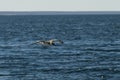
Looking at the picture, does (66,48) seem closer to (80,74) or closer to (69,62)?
(69,62)

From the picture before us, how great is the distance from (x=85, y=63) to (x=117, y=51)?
40.2 ft

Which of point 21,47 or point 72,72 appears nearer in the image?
point 72,72

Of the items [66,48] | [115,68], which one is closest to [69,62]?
[115,68]

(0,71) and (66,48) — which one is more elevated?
(0,71)

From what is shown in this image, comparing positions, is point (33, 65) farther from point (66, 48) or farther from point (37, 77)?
point (66, 48)

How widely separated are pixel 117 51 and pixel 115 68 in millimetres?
15761

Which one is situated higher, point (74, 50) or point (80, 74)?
point (80, 74)

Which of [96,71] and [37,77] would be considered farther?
[96,71]

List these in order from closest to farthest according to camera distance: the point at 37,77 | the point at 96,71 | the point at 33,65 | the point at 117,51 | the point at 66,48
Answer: the point at 37,77 < the point at 96,71 < the point at 33,65 < the point at 117,51 < the point at 66,48

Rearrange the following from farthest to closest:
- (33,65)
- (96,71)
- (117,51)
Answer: (117,51), (33,65), (96,71)

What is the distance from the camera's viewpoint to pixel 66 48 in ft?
249

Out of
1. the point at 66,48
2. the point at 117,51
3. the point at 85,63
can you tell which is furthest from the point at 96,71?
the point at 66,48

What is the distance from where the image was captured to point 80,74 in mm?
51250

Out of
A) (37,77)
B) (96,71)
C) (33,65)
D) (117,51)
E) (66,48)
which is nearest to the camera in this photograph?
(37,77)
